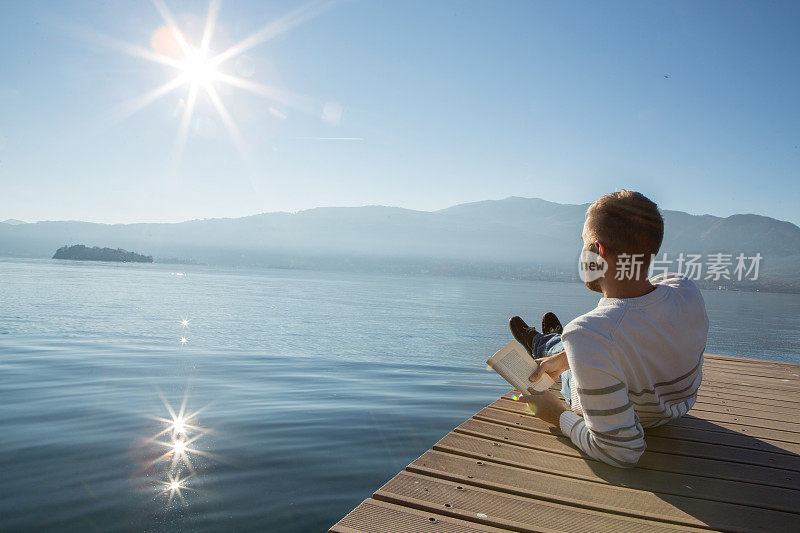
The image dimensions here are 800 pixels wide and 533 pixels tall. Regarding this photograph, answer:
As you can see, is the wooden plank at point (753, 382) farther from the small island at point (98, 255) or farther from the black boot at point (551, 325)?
the small island at point (98, 255)

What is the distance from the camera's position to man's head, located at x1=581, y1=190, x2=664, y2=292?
113 inches

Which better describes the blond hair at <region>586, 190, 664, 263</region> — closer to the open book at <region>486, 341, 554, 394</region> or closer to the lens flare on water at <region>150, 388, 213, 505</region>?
the open book at <region>486, 341, 554, 394</region>

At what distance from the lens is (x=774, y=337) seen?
2297cm

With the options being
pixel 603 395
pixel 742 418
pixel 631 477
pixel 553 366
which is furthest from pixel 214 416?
pixel 742 418

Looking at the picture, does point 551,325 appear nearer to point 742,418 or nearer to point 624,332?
point 742,418

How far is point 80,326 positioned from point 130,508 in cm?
1352

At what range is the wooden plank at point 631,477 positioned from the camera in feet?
9.25

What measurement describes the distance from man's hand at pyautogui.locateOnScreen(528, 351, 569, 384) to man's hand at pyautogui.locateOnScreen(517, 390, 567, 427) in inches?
7.0

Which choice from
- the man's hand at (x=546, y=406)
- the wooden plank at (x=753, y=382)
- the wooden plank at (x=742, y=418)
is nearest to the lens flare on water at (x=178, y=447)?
the man's hand at (x=546, y=406)

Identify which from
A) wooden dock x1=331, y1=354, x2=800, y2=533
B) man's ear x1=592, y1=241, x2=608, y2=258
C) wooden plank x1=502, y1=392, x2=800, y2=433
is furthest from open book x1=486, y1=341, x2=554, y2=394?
man's ear x1=592, y1=241, x2=608, y2=258

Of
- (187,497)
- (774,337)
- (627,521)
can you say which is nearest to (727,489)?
(627,521)

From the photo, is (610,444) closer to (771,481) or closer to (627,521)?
(627,521)

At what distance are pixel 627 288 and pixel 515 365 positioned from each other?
132 centimetres

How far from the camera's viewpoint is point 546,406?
3951 mm
